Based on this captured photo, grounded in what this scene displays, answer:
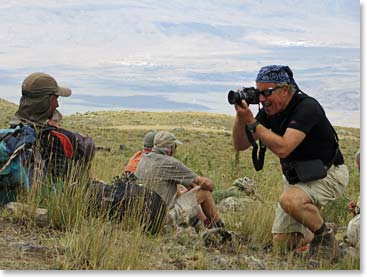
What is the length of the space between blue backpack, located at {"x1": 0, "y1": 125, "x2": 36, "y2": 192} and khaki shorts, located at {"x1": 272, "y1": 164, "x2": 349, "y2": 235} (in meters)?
1.88

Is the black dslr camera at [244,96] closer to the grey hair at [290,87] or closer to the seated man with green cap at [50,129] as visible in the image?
the grey hair at [290,87]

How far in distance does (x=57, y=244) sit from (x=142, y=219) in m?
0.91

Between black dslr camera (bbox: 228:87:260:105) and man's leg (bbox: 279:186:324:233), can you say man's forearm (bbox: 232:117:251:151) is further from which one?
man's leg (bbox: 279:186:324:233)

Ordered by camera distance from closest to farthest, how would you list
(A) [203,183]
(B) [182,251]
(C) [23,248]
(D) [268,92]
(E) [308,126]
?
(C) [23,248] → (B) [182,251] → (E) [308,126] → (D) [268,92] → (A) [203,183]

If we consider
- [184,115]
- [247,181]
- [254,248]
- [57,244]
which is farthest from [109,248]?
[184,115]

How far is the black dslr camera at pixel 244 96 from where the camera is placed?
17.7 feet

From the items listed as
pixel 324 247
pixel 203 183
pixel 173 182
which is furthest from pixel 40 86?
pixel 324 247

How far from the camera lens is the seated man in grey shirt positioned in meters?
6.62

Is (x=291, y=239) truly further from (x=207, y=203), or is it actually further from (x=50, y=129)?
(x=50, y=129)

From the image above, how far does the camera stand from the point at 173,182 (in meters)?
6.75

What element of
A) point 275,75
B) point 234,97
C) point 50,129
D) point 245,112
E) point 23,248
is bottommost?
point 23,248

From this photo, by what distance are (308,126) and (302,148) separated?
240mm

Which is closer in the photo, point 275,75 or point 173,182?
point 275,75

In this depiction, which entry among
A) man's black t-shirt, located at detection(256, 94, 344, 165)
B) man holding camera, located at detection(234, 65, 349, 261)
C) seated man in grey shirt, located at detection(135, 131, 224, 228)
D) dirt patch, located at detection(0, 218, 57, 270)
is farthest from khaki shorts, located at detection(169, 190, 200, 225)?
dirt patch, located at detection(0, 218, 57, 270)
